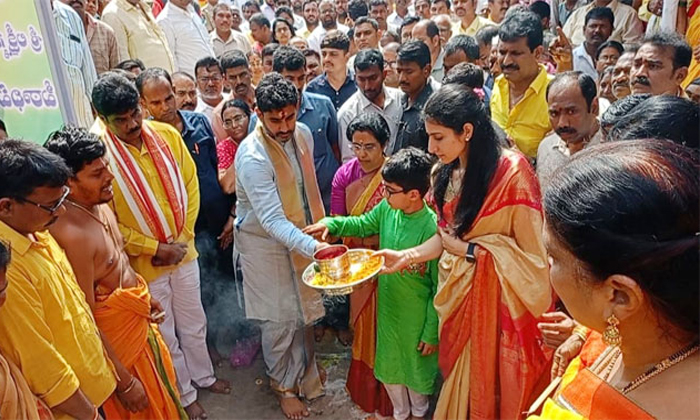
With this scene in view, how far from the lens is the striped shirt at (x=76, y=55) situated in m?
3.59

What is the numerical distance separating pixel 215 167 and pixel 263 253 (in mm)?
944

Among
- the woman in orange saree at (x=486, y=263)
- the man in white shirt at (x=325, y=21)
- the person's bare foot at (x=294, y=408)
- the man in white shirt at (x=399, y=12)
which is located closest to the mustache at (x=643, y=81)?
the woman in orange saree at (x=486, y=263)

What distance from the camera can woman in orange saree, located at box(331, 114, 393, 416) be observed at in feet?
10.2

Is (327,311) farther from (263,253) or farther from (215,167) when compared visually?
(215,167)

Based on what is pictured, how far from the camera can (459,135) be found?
2.50m

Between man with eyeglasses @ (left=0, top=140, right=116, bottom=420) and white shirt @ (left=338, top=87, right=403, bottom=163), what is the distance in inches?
88.5

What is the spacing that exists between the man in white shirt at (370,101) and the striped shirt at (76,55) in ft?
5.65

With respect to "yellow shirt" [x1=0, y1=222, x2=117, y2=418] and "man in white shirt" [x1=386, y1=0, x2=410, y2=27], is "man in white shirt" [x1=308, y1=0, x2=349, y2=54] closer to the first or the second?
"man in white shirt" [x1=386, y1=0, x2=410, y2=27]

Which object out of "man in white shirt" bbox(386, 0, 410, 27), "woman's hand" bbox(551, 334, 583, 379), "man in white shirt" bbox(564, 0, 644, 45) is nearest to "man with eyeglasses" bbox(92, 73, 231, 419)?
"woman's hand" bbox(551, 334, 583, 379)

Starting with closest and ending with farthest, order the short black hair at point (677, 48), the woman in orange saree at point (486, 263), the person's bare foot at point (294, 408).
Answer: the woman in orange saree at point (486, 263) → the short black hair at point (677, 48) → the person's bare foot at point (294, 408)

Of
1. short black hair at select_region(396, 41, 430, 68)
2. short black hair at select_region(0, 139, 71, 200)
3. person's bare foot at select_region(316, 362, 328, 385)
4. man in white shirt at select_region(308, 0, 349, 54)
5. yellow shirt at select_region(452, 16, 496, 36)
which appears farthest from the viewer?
man in white shirt at select_region(308, 0, 349, 54)

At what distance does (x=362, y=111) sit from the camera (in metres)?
3.95

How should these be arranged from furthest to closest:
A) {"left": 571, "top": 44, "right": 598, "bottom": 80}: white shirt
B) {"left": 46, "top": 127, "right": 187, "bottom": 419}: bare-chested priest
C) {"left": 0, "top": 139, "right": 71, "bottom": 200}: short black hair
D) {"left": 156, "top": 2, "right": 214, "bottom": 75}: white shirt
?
{"left": 156, "top": 2, "right": 214, "bottom": 75}: white shirt
{"left": 571, "top": 44, "right": 598, "bottom": 80}: white shirt
{"left": 46, "top": 127, "right": 187, "bottom": 419}: bare-chested priest
{"left": 0, "top": 139, "right": 71, "bottom": 200}: short black hair

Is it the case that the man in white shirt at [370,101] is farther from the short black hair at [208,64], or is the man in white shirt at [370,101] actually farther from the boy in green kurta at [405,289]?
the short black hair at [208,64]
